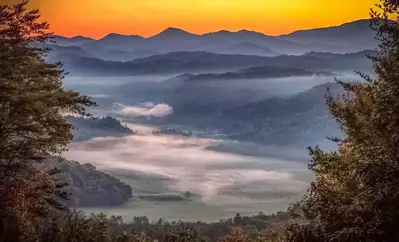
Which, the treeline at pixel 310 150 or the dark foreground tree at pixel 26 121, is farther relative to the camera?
the dark foreground tree at pixel 26 121

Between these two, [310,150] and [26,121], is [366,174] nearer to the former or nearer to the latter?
[310,150]

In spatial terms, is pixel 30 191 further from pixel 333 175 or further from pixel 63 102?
pixel 333 175

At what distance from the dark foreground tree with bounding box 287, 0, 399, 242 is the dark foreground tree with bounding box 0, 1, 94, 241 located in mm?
12284

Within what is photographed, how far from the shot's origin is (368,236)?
51.2 feet

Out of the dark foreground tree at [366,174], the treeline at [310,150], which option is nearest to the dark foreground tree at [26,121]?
the treeline at [310,150]

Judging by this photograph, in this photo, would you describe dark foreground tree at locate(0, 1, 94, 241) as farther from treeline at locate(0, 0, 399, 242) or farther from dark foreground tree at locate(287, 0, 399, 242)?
dark foreground tree at locate(287, 0, 399, 242)

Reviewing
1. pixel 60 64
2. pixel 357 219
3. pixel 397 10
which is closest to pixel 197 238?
pixel 60 64

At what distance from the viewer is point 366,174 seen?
15.7 meters

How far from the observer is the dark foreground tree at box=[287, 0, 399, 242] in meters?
15.4

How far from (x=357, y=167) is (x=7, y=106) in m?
15.8

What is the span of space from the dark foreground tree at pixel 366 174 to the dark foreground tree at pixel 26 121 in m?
12.3

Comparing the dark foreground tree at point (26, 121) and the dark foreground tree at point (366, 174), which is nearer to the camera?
the dark foreground tree at point (366, 174)

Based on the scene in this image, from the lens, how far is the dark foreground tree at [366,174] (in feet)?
50.6

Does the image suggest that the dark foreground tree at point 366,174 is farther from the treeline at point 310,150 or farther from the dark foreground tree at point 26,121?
the dark foreground tree at point 26,121
